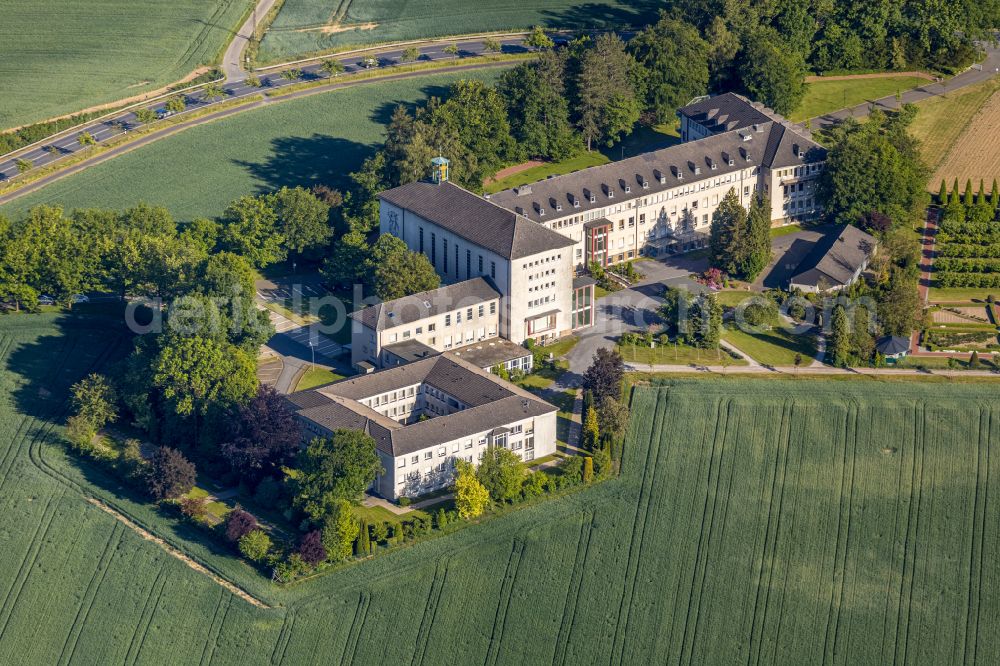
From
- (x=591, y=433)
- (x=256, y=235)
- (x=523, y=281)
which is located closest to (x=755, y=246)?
(x=523, y=281)

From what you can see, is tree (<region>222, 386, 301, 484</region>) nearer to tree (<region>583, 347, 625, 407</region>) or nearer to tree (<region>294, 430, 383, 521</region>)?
tree (<region>294, 430, 383, 521</region>)

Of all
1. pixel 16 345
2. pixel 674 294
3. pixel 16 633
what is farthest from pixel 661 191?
pixel 16 633

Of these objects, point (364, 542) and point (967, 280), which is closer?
point (364, 542)

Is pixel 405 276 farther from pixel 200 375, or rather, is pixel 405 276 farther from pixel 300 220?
pixel 200 375

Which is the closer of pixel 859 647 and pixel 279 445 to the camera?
pixel 859 647

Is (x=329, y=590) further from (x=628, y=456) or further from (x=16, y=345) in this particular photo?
(x=16, y=345)

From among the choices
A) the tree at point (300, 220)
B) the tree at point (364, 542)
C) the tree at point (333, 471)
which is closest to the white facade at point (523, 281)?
the tree at point (300, 220)
